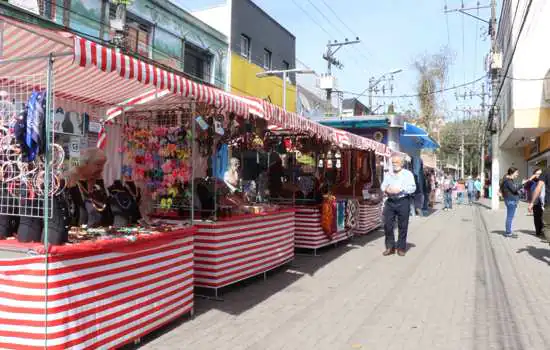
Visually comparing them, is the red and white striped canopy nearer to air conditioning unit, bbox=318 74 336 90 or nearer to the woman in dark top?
the woman in dark top

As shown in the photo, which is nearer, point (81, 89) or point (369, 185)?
point (81, 89)

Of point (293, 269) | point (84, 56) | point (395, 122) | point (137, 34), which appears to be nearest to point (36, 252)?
point (84, 56)

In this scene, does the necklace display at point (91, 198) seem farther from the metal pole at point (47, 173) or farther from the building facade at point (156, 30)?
the building facade at point (156, 30)

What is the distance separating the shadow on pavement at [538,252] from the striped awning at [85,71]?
22.2 ft

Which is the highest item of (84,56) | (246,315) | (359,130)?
(359,130)

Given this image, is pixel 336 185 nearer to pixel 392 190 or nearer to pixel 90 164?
pixel 392 190

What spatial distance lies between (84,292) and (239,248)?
2.68 m

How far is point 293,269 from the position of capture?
7301 mm

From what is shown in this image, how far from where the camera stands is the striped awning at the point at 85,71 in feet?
10.2

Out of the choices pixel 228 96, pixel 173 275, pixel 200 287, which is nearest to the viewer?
pixel 173 275

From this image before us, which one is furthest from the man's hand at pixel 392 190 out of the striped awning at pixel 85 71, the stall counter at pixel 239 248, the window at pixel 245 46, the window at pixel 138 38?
the window at pixel 245 46

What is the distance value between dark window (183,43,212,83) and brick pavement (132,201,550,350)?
324 inches

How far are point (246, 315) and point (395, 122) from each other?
11.3 meters

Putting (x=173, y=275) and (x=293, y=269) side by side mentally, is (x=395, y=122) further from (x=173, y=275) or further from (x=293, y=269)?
(x=173, y=275)
